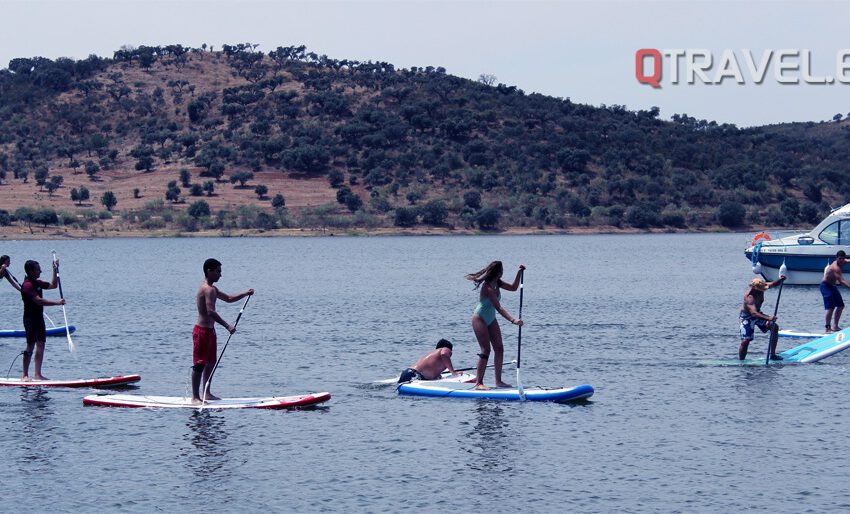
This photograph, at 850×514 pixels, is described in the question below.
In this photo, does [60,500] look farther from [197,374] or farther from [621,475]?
[621,475]

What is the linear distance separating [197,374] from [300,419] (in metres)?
1.79

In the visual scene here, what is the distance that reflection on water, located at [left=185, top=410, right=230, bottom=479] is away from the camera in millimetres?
16094

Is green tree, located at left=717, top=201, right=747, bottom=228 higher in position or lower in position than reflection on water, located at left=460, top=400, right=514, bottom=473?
higher

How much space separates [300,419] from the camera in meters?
19.2

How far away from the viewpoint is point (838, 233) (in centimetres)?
4453

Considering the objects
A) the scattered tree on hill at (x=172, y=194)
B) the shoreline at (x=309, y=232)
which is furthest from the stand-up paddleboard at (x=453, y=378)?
the scattered tree on hill at (x=172, y=194)

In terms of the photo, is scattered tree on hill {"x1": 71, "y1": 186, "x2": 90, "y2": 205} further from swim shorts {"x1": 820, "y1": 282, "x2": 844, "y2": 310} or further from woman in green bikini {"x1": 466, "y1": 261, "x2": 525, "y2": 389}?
woman in green bikini {"x1": 466, "y1": 261, "x2": 525, "y2": 389}

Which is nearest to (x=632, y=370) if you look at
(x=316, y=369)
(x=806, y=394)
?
(x=806, y=394)

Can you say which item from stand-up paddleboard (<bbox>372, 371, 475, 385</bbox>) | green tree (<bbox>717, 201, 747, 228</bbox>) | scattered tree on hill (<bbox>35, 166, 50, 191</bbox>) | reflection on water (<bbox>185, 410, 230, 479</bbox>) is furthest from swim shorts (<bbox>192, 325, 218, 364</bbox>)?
green tree (<bbox>717, 201, 747, 228</bbox>)

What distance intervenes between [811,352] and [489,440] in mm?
10401

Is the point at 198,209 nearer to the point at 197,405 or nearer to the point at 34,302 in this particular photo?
the point at 34,302

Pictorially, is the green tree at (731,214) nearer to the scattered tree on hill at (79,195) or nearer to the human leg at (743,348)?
the scattered tree on hill at (79,195)

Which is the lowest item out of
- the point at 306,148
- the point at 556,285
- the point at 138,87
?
the point at 556,285

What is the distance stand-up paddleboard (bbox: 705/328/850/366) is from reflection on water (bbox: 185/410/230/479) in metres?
11.1
